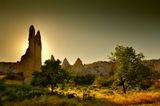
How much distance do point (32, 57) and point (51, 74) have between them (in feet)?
179

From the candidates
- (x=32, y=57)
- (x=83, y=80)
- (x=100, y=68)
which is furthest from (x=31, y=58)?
(x=100, y=68)

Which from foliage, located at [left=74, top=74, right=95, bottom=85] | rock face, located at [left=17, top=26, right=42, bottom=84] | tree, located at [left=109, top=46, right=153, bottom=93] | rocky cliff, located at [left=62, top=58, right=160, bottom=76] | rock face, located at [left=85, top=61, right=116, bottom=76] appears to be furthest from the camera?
rock face, located at [left=85, top=61, right=116, bottom=76]

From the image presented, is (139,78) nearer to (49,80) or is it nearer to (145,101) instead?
(49,80)

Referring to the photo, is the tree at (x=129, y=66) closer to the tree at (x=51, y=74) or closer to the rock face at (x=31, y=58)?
the tree at (x=51, y=74)

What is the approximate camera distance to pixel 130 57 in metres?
47.4

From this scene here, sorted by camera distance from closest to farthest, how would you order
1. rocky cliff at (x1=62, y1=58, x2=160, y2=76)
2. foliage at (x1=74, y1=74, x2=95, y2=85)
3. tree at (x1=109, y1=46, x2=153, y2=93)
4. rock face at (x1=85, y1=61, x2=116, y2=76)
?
tree at (x1=109, y1=46, x2=153, y2=93) → foliage at (x1=74, y1=74, x2=95, y2=85) → rocky cliff at (x1=62, y1=58, x2=160, y2=76) → rock face at (x1=85, y1=61, x2=116, y2=76)

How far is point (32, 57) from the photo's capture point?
101 m

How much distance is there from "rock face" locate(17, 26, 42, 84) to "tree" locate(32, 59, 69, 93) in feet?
159

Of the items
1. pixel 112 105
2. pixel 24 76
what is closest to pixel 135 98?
pixel 112 105

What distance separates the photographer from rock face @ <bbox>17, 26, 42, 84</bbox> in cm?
9888

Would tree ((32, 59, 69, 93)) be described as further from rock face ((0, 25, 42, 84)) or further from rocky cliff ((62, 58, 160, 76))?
rocky cliff ((62, 58, 160, 76))

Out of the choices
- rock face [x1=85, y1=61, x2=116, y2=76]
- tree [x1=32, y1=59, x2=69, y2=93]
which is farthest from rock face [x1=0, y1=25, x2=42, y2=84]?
tree [x1=32, y1=59, x2=69, y2=93]

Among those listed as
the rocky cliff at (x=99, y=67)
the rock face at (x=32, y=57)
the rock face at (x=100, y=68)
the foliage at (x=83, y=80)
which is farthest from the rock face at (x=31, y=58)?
the rock face at (x=100, y=68)

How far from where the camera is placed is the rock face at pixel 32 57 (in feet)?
324
